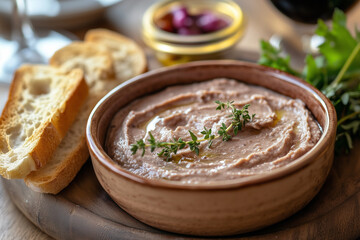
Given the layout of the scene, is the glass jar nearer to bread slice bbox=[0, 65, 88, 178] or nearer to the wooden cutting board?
bread slice bbox=[0, 65, 88, 178]

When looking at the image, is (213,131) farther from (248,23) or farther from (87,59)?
(248,23)

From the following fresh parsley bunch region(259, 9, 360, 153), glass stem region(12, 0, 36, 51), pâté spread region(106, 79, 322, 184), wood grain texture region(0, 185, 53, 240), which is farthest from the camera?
glass stem region(12, 0, 36, 51)

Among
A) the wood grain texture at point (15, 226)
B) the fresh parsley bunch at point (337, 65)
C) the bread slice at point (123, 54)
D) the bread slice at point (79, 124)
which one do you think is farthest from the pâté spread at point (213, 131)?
the bread slice at point (123, 54)

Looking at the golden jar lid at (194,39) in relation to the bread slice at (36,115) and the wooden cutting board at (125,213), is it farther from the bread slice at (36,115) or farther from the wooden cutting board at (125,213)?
the wooden cutting board at (125,213)

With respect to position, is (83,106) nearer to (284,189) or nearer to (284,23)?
(284,189)

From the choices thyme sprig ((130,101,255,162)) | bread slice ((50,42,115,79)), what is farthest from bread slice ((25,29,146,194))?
thyme sprig ((130,101,255,162))

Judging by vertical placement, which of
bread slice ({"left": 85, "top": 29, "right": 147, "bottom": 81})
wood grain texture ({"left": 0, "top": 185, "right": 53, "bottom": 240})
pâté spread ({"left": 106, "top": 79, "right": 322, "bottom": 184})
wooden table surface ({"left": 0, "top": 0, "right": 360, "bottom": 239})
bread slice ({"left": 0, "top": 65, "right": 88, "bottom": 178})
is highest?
pâté spread ({"left": 106, "top": 79, "right": 322, "bottom": 184})
